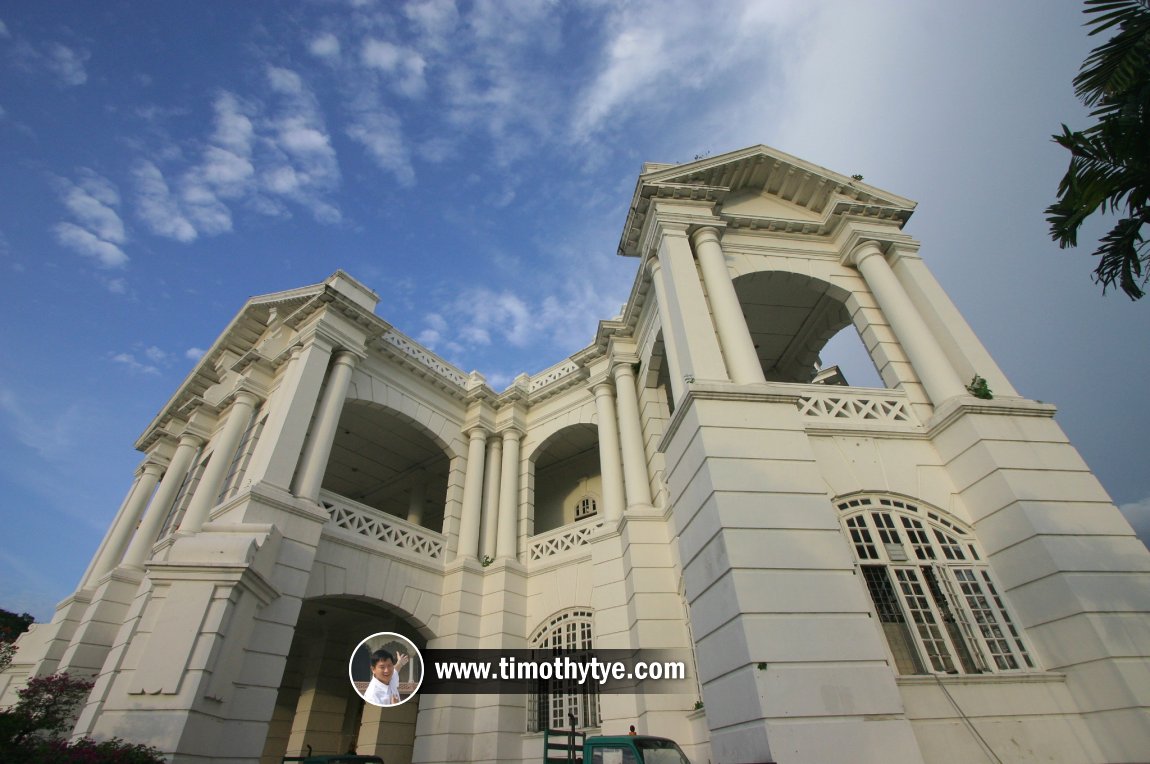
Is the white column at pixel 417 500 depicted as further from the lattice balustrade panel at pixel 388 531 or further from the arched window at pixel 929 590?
the arched window at pixel 929 590

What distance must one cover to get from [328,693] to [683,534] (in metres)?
14.6

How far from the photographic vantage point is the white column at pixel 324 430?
12.2 metres

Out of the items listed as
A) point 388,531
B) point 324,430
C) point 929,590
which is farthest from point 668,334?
point 388,531

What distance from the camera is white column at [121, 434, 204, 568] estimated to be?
16219mm

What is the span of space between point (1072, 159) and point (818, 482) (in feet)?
17.2

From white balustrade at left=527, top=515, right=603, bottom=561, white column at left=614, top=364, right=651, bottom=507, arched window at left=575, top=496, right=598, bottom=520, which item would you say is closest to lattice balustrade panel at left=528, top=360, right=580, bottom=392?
white column at left=614, top=364, right=651, bottom=507

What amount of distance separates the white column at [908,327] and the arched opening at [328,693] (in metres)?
14.5

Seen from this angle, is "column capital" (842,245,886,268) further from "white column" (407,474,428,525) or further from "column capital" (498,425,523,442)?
"white column" (407,474,428,525)

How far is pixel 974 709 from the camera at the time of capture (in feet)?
23.6

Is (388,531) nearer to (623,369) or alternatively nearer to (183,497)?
(183,497)

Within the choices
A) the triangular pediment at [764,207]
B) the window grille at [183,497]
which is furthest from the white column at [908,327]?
the window grille at [183,497]

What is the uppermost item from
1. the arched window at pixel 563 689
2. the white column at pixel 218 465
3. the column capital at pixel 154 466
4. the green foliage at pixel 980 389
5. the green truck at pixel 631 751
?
the column capital at pixel 154 466

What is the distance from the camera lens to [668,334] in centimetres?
1110

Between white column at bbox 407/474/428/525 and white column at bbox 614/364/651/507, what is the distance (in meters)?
7.60
